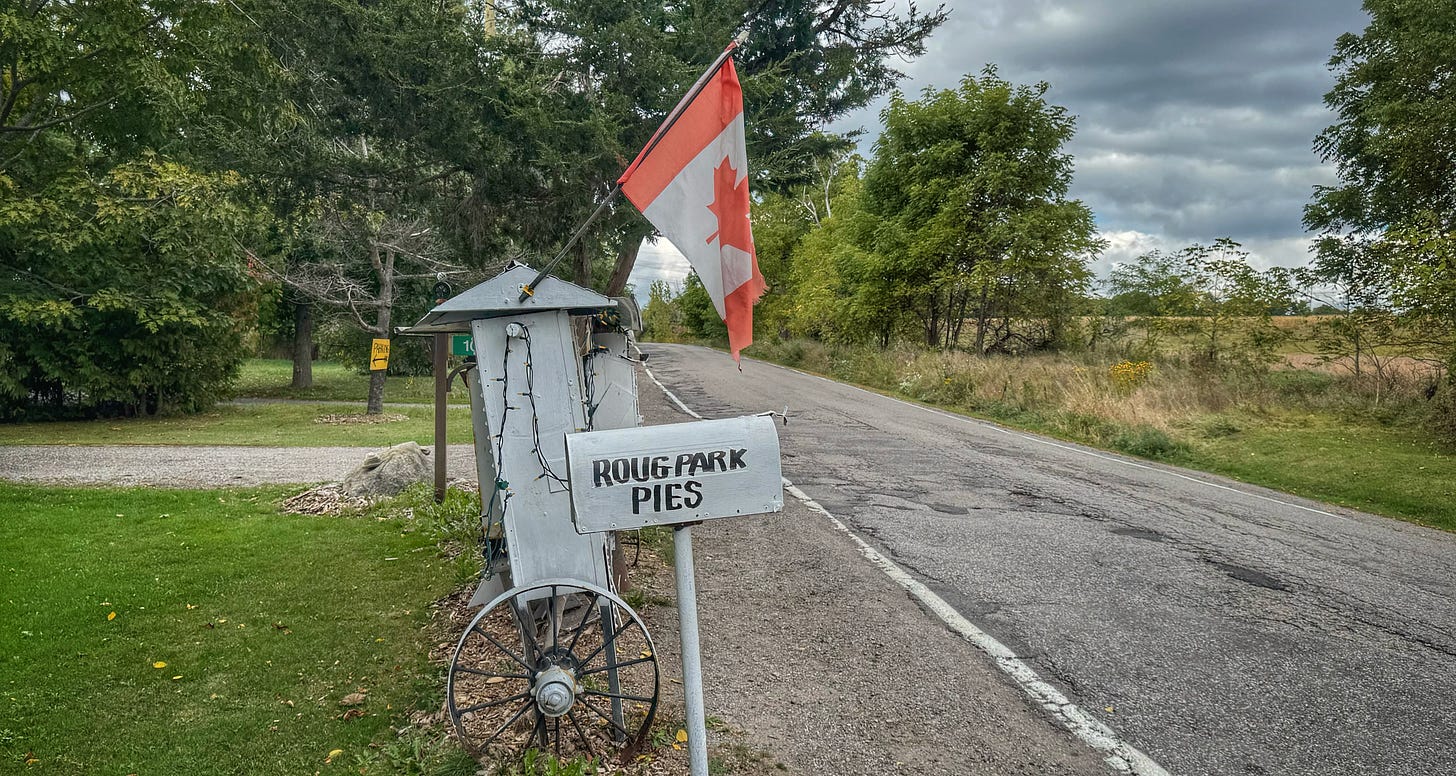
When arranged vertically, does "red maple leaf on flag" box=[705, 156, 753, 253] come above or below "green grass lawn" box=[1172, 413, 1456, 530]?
above

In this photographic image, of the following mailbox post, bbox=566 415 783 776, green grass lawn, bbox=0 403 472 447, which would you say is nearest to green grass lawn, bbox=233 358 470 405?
green grass lawn, bbox=0 403 472 447

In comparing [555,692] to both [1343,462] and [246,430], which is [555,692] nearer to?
[1343,462]

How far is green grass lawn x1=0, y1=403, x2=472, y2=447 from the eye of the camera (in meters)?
13.9

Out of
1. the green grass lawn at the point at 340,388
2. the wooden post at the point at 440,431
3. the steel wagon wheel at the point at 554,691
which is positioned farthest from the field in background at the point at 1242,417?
the green grass lawn at the point at 340,388

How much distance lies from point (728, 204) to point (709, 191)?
121 millimetres

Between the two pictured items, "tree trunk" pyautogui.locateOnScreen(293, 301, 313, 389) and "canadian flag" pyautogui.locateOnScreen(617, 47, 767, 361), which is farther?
"tree trunk" pyautogui.locateOnScreen(293, 301, 313, 389)

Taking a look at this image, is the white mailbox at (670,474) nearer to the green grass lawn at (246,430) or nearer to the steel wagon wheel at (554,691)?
the steel wagon wheel at (554,691)

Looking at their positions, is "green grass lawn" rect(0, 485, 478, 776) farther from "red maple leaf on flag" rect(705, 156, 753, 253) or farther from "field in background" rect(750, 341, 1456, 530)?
"field in background" rect(750, 341, 1456, 530)

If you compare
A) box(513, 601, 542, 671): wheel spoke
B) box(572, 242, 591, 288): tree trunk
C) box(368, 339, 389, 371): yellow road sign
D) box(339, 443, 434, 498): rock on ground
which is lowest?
box(339, 443, 434, 498): rock on ground

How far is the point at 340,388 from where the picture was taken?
88.3 feet

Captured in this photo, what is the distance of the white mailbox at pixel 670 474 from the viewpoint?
2.40 meters

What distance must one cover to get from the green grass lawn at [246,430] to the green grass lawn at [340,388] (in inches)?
90.6

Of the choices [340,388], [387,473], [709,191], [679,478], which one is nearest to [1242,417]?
[387,473]

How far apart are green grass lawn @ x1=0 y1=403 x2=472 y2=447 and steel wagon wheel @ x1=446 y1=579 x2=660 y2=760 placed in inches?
402
